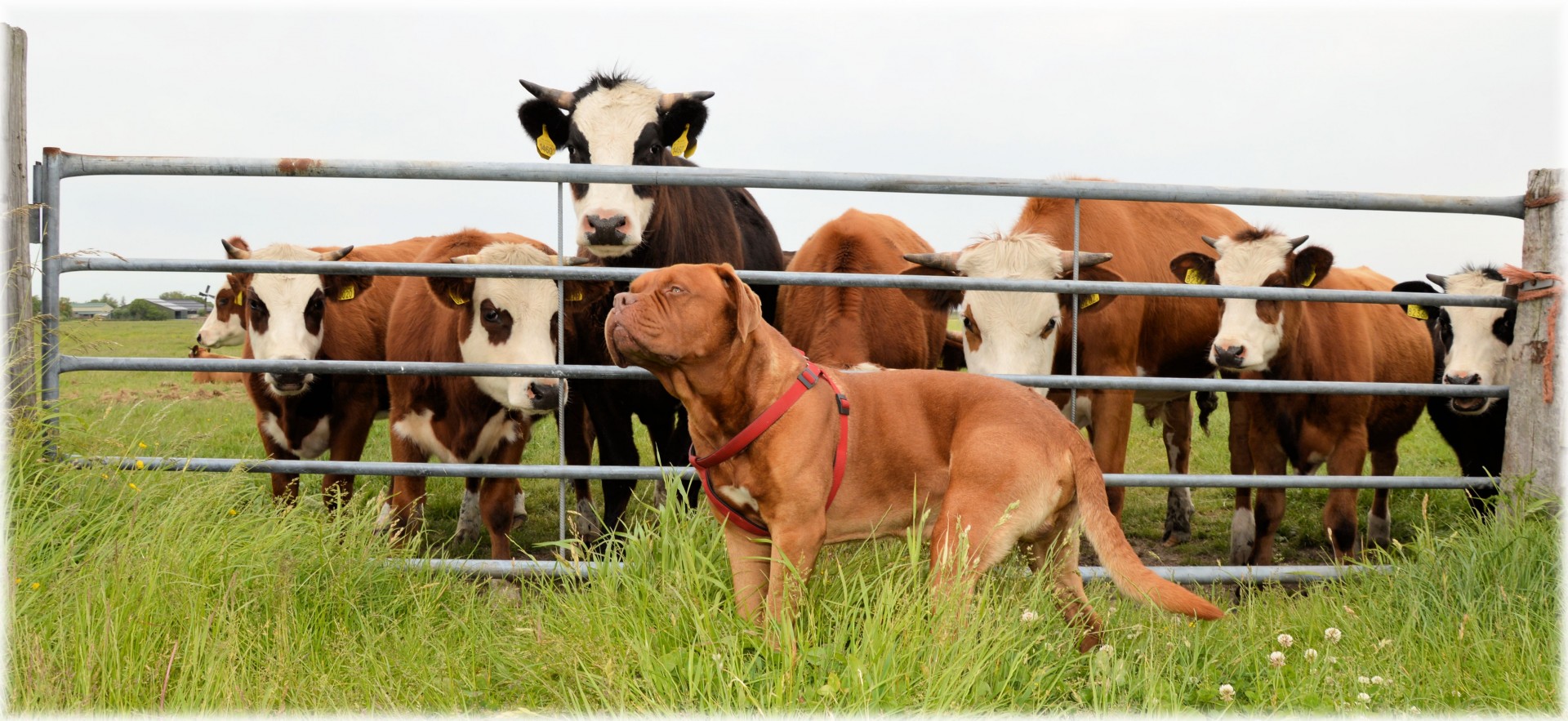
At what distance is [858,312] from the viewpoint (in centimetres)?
595

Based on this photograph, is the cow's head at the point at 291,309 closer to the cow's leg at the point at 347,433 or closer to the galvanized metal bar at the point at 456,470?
the cow's leg at the point at 347,433

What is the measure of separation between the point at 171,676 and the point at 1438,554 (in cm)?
470

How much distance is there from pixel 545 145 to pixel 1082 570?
3783 mm

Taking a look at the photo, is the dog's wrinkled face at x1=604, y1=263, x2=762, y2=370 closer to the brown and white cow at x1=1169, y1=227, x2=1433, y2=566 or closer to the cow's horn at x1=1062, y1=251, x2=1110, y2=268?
the cow's horn at x1=1062, y1=251, x2=1110, y2=268

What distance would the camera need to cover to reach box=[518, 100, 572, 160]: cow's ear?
613 centimetres

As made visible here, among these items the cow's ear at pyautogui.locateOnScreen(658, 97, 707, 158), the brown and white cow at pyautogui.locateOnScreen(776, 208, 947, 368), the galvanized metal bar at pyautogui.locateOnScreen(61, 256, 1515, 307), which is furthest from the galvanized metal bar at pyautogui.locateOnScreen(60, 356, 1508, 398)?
the cow's ear at pyautogui.locateOnScreen(658, 97, 707, 158)

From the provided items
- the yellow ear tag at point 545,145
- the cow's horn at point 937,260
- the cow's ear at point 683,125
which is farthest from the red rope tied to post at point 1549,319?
the yellow ear tag at point 545,145

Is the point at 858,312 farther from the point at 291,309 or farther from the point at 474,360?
the point at 291,309

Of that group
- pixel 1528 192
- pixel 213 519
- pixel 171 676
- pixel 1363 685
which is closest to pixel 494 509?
pixel 213 519

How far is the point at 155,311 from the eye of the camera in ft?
31.9

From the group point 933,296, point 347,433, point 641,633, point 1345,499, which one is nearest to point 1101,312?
point 933,296

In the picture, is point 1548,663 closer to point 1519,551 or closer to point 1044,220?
point 1519,551

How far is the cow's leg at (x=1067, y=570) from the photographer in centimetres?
364

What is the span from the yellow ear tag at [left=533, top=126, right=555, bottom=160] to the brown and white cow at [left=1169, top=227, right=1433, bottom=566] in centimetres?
369
